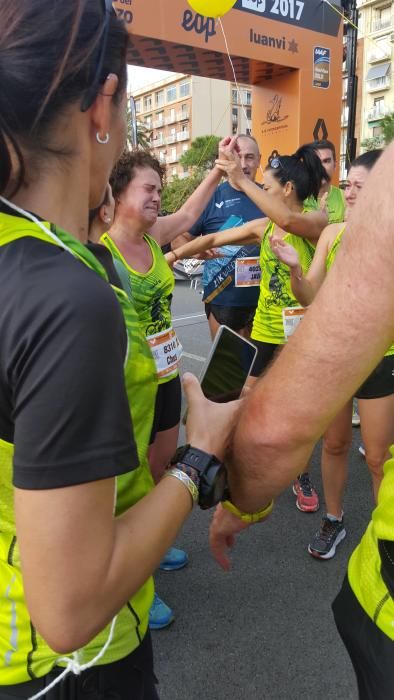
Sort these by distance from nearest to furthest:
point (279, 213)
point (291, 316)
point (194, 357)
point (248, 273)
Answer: point (279, 213)
point (291, 316)
point (248, 273)
point (194, 357)

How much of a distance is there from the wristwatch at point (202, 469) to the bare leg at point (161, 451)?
1.60 meters

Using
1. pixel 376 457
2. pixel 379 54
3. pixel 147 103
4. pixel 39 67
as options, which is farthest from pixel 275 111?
pixel 147 103

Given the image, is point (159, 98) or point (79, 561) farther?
point (159, 98)

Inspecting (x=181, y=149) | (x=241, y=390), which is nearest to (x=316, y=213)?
(x=241, y=390)

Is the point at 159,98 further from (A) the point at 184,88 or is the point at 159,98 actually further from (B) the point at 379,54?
(B) the point at 379,54

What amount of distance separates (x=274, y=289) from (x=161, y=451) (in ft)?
4.31

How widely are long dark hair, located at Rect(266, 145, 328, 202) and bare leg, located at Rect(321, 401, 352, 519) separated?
153 centimetres

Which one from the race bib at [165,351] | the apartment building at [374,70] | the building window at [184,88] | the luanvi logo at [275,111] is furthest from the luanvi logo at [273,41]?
the building window at [184,88]

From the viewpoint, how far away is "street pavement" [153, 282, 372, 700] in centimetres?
198

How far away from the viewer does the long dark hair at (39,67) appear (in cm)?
69

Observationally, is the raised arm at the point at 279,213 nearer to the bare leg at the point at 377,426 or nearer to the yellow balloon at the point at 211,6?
the bare leg at the point at 377,426

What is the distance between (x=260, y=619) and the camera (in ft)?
7.52

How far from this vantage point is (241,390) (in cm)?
125

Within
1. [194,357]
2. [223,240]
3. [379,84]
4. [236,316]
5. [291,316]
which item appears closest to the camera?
[291,316]
